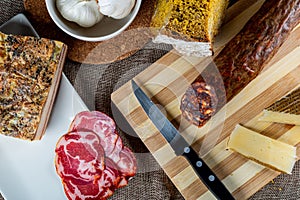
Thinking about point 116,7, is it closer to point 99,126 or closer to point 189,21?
point 189,21

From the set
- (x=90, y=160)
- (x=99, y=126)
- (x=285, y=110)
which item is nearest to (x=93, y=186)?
(x=90, y=160)

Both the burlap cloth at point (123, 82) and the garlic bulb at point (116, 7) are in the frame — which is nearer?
the garlic bulb at point (116, 7)

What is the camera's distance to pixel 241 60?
5.86ft

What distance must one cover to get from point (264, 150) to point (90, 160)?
63cm

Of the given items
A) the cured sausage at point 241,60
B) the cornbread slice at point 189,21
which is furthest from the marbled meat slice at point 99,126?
the cornbread slice at point 189,21

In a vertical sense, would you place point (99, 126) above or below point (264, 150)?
above

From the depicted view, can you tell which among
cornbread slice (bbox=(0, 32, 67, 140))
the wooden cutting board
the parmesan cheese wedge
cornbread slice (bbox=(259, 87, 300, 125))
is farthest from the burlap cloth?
cornbread slice (bbox=(259, 87, 300, 125))

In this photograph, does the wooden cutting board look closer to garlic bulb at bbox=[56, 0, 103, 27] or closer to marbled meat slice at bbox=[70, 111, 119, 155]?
marbled meat slice at bbox=[70, 111, 119, 155]

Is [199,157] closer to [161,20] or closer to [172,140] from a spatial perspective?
[172,140]

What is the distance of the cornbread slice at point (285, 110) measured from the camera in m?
1.89

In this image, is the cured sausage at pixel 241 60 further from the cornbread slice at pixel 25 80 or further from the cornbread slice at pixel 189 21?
the cornbread slice at pixel 25 80

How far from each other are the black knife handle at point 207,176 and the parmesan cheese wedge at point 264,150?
125 millimetres

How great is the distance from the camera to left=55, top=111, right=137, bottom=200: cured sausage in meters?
1.89

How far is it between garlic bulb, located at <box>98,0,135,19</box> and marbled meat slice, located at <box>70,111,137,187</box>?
0.37 meters
